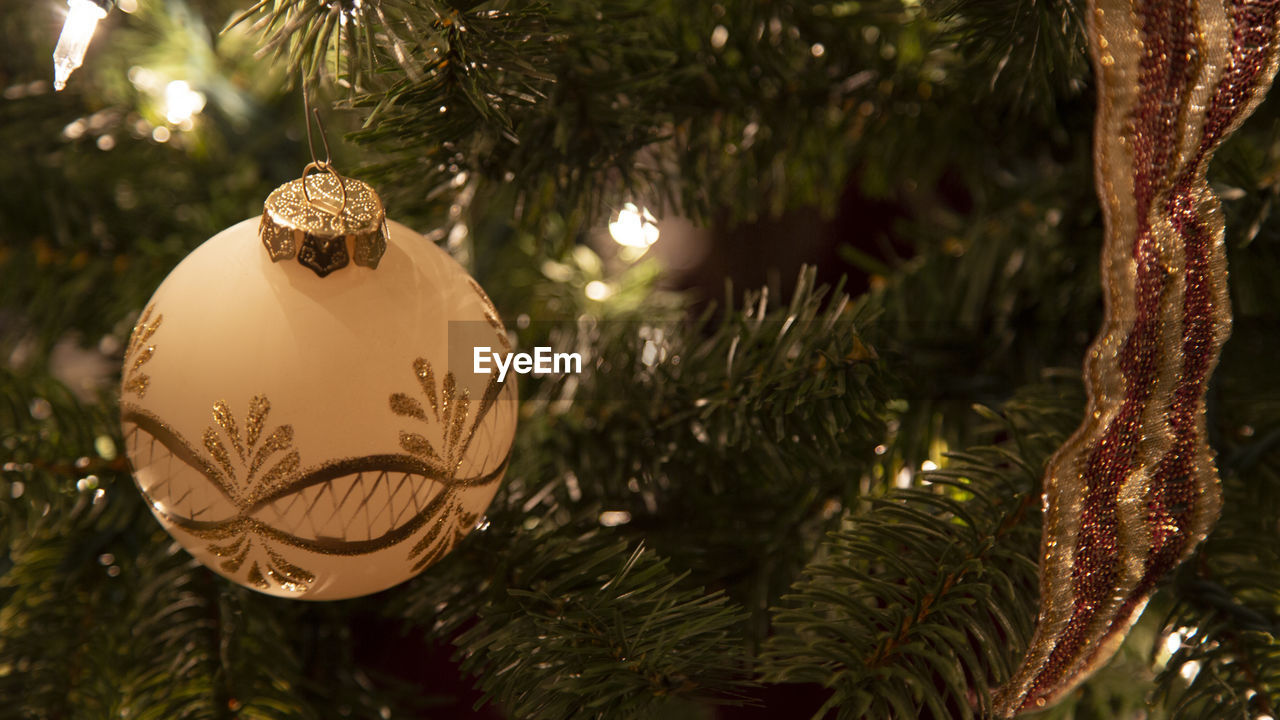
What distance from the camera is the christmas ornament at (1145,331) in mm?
300

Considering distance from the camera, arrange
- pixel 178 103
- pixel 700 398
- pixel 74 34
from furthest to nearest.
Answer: pixel 178 103 < pixel 700 398 < pixel 74 34

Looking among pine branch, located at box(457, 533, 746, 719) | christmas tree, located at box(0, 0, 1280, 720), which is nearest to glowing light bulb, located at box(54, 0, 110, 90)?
christmas tree, located at box(0, 0, 1280, 720)

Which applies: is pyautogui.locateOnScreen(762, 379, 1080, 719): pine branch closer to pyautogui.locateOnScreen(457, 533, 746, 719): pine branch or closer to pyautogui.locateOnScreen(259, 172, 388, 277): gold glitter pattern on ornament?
pyautogui.locateOnScreen(457, 533, 746, 719): pine branch

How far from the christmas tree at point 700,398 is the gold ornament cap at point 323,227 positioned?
0.10 ft

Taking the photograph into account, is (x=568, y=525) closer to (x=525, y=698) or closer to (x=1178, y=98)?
(x=525, y=698)

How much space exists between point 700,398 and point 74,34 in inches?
10.4

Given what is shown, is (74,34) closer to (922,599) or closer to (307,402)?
(307,402)

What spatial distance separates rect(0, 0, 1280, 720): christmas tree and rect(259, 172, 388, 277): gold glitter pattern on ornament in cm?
3

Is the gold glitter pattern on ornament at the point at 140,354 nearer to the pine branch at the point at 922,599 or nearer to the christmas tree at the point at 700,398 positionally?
the christmas tree at the point at 700,398

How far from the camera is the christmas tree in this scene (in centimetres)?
33

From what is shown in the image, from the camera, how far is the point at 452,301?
13.3 inches

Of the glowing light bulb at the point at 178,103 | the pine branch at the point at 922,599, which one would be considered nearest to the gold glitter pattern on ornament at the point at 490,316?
the pine branch at the point at 922,599

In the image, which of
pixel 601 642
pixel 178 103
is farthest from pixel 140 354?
pixel 178 103

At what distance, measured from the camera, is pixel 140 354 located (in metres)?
0.33
